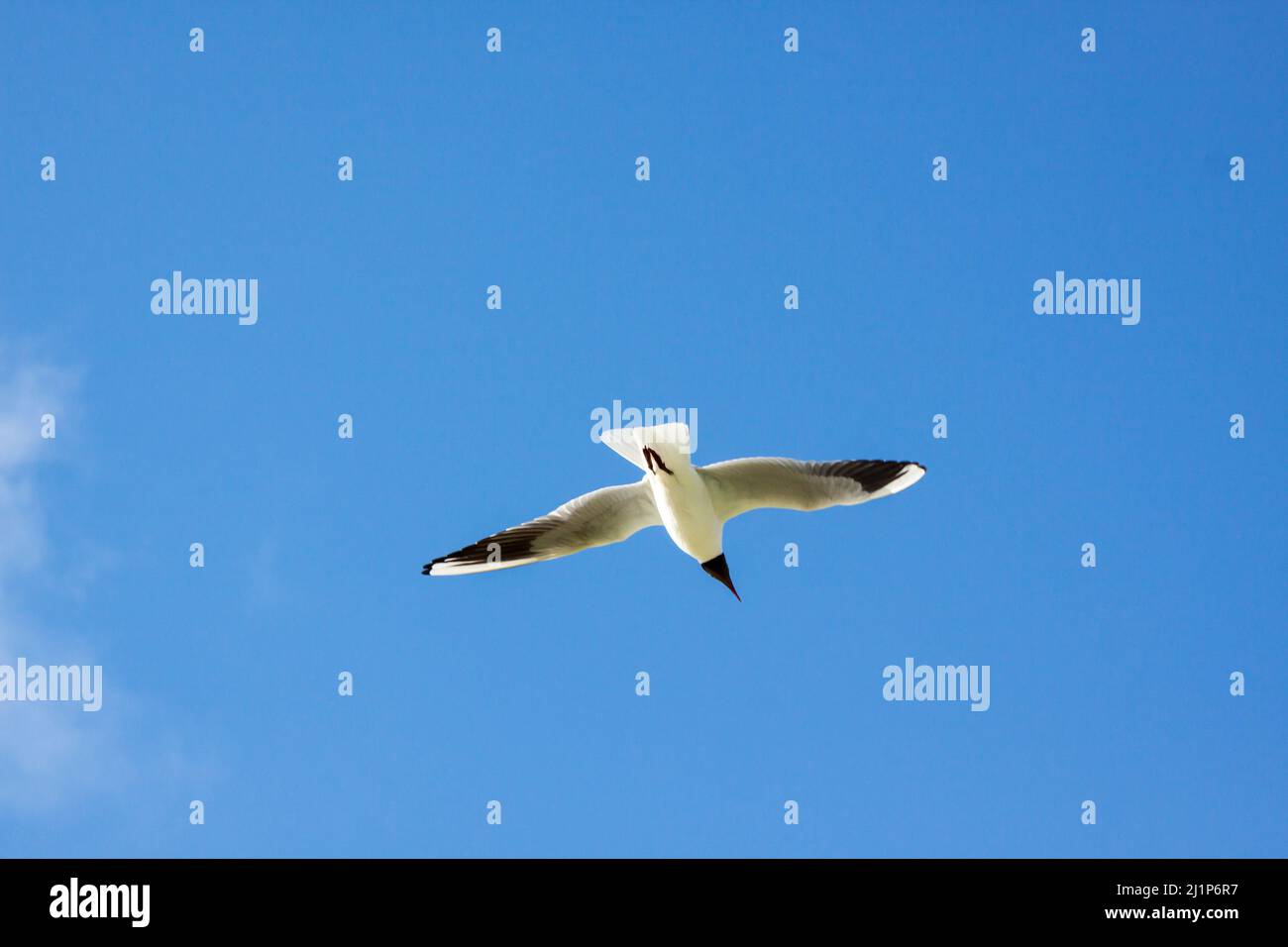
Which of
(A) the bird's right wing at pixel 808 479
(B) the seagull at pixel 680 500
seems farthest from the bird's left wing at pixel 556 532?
(A) the bird's right wing at pixel 808 479

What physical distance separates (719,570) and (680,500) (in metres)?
0.89

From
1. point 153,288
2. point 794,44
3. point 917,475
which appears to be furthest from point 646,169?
point 153,288

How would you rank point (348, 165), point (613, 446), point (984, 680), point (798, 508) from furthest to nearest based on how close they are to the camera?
point (984, 680) < point (348, 165) < point (798, 508) < point (613, 446)

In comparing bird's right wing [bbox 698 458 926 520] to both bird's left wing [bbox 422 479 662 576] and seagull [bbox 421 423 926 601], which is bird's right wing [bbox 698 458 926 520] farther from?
bird's left wing [bbox 422 479 662 576]

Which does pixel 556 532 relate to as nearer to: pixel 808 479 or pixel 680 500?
pixel 680 500

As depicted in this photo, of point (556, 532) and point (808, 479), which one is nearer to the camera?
point (808, 479)

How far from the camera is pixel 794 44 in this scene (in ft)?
25.8

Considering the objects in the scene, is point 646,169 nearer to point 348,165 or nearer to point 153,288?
point 348,165

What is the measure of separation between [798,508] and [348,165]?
3562 mm

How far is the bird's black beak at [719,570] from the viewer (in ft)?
23.9

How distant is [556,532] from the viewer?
6.87 m

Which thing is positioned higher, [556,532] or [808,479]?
[808,479]

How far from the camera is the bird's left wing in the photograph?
22.3ft

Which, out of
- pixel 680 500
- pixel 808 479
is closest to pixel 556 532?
pixel 680 500
